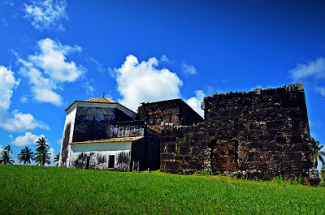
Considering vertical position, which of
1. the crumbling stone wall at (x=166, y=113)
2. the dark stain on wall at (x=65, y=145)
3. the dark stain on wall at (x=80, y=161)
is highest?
the crumbling stone wall at (x=166, y=113)

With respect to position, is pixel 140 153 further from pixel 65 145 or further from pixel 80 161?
pixel 65 145

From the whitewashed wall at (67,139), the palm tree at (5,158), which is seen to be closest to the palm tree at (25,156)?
the palm tree at (5,158)

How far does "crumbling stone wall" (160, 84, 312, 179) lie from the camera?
11242mm

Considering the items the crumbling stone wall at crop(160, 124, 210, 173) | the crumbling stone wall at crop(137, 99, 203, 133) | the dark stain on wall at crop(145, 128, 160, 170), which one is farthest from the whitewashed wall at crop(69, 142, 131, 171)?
the crumbling stone wall at crop(160, 124, 210, 173)

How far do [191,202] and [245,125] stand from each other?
741 cm

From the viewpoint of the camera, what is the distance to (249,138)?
12117 millimetres

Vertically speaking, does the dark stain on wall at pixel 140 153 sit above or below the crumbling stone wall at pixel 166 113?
below

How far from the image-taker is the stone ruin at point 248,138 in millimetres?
11211

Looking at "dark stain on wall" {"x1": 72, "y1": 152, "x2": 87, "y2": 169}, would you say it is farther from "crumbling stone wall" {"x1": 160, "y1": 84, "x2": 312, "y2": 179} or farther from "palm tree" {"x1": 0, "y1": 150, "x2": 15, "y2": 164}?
"palm tree" {"x1": 0, "y1": 150, "x2": 15, "y2": 164}

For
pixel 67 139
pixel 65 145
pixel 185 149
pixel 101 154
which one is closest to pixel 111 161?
pixel 101 154

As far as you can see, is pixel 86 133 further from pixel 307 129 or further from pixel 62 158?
pixel 307 129

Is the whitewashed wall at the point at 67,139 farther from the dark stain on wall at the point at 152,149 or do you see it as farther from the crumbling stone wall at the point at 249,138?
the crumbling stone wall at the point at 249,138

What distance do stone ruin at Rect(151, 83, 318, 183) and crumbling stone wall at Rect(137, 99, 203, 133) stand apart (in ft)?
34.4

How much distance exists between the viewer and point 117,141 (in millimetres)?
20656
